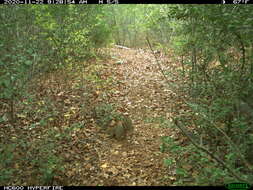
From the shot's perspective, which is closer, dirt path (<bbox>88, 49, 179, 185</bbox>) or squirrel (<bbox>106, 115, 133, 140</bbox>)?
dirt path (<bbox>88, 49, 179, 185</bbox>)

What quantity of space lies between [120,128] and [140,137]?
1.59 feet

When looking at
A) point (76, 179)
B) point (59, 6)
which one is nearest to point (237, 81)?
point (76, 179)

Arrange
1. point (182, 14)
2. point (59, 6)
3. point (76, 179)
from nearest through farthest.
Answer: point (182, 14), point (76, 179), point (59, 6)

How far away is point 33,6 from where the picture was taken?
5.16 metres

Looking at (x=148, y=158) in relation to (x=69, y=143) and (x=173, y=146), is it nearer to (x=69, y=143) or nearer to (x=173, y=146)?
(x=173, y=146)

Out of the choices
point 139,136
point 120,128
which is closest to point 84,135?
point 120,128

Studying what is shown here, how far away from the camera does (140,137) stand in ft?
16.9

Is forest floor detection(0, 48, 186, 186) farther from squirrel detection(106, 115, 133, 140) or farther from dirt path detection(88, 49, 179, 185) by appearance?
squirrel detection(106, 115, 133, 140)

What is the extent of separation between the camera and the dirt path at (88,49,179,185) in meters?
4.09

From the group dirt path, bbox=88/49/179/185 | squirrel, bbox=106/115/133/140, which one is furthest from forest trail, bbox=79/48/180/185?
squirrel, bbox=106/115/133/140

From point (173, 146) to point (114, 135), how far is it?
5.99 ft

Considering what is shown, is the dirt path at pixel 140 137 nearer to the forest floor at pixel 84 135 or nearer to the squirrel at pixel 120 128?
the forest floor at pixel 84 135

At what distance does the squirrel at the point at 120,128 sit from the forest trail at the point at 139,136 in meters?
0.14

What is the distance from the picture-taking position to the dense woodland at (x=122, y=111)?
351cm
